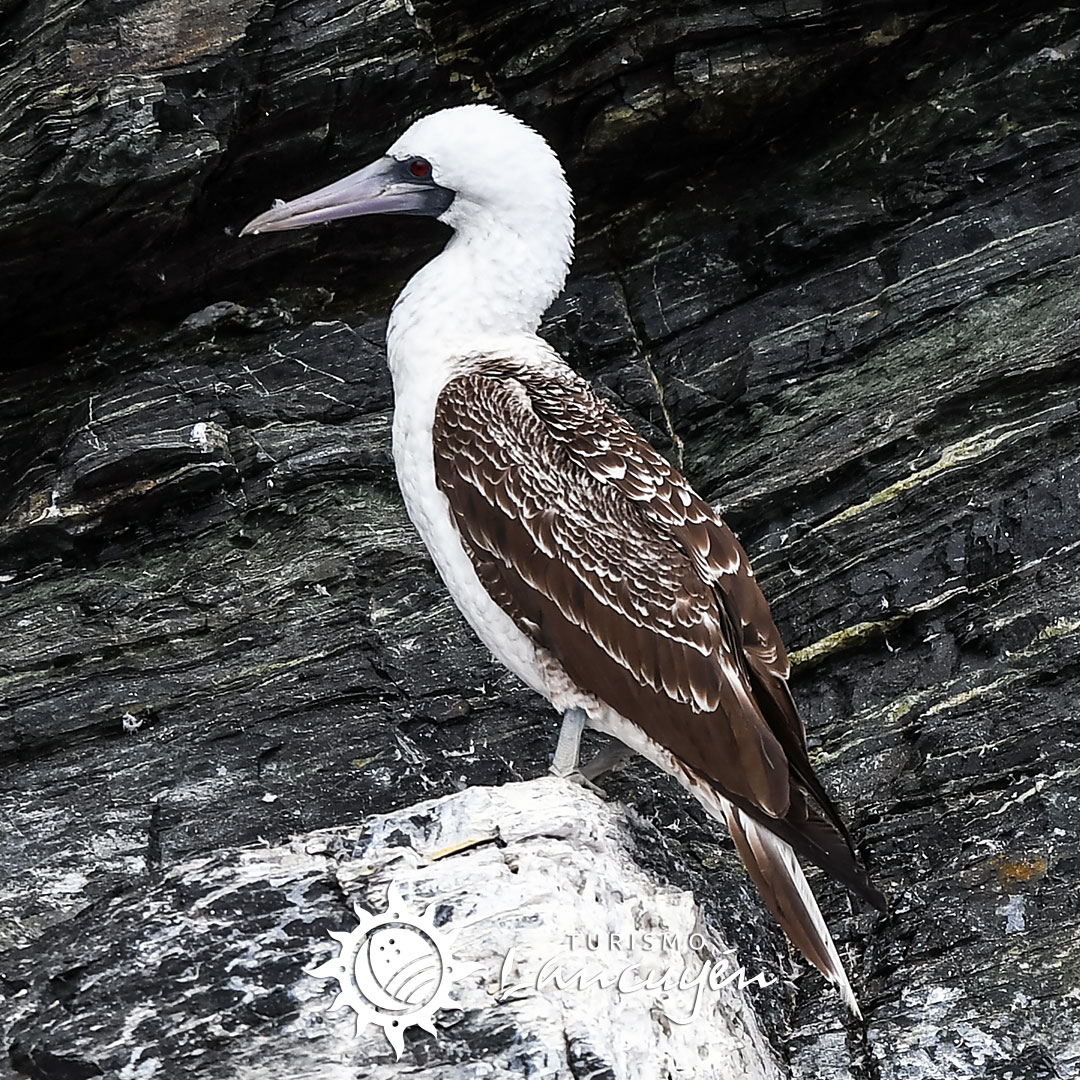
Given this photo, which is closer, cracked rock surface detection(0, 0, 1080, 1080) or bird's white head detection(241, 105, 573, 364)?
bird's white head detection(241, 105, 573, 364)

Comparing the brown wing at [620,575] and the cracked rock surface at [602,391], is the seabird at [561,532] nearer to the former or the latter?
the brown wing at [620,575]

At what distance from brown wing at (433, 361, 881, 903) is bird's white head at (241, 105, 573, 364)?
17.6 inches

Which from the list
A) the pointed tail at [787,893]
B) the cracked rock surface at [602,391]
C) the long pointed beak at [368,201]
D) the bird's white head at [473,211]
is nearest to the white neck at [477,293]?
the bird's white head at [473,211]

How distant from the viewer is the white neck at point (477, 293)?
21.0 ft

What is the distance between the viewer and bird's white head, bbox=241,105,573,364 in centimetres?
648

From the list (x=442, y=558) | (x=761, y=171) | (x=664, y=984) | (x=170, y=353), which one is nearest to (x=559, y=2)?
(x=761, y=171)

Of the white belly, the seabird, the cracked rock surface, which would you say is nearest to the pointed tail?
the seabird

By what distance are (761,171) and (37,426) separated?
4552 millimetres

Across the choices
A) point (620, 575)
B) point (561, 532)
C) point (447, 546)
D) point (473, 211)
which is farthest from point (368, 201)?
point (620, 575)

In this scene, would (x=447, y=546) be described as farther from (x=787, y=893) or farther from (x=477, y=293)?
(x=787, y=893)

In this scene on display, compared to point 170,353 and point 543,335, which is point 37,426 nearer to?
point 170,353

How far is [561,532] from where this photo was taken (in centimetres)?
594

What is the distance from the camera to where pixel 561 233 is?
6648 millimetres

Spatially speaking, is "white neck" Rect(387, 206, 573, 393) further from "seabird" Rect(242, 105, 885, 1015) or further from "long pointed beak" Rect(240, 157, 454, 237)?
"long pointed beak" Rect(240, 157, 454, 237)
